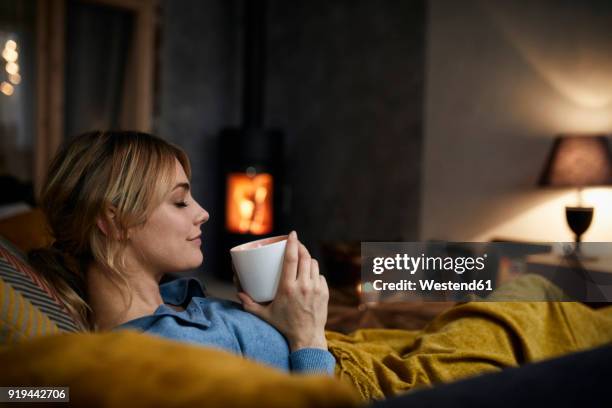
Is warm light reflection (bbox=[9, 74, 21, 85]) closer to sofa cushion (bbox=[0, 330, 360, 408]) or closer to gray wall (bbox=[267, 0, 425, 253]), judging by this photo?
gray wall (bbox=[267, 0, 425, 253])

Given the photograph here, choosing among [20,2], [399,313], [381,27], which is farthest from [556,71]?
[20,2]

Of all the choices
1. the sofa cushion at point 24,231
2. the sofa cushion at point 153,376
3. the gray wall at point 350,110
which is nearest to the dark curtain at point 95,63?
the gray wall at point 350,110

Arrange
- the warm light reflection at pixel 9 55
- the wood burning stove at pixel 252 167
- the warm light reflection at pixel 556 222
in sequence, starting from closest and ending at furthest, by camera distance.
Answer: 1. the warm light reflection at pixel 556 222
2. the warm light reflection at pixel 9 55
3. the wood burning stove at pixel 252 167

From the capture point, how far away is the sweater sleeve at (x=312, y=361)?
0.83 meters

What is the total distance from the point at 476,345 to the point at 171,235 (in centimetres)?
61

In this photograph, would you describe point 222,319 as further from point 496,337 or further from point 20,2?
point 20,2

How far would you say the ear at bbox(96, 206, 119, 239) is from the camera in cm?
94

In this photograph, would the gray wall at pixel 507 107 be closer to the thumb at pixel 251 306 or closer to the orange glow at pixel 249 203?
the orange glow at pixel 249 203

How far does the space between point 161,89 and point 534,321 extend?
4.12 metres

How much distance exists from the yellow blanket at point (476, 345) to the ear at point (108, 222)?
46cm

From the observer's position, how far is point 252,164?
4.29 meters

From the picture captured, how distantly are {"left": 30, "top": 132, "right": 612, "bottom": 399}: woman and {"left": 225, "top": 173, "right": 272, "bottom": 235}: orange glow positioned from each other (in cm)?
325

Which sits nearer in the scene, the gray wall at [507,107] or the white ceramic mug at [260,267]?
the white ceramic mug at [260,267]

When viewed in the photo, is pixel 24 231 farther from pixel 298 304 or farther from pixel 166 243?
pixel 298 304
